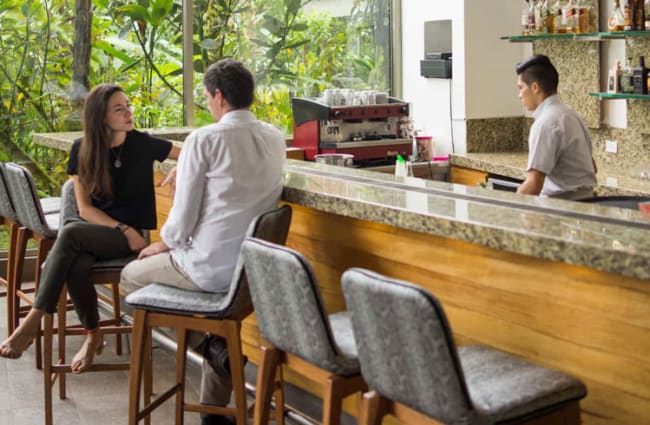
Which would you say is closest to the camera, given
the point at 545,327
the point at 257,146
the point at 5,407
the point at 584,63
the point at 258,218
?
the point at 545,327

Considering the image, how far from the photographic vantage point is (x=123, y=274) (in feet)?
12.5

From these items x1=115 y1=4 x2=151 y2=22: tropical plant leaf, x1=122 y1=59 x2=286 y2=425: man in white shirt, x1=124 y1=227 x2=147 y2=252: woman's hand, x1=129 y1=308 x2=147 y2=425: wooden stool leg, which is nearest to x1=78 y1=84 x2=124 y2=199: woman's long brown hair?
x1=124 y1=227 x2=147 y2=252: woman's hand

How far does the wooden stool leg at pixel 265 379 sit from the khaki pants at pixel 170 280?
65 cm

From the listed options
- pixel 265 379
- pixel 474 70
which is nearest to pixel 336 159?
pixel 474 70

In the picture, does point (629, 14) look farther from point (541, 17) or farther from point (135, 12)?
point (135, 12)

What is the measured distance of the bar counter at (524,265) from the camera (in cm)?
238

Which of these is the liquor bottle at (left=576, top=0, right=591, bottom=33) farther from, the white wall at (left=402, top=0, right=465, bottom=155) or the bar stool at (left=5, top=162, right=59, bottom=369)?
the bar stool at (left=5, top=162, right=59, bottom=369)

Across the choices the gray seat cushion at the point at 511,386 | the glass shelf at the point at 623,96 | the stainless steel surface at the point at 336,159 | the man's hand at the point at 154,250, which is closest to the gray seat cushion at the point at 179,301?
the man's hand at the point at 154,250

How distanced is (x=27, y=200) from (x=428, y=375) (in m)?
3.00

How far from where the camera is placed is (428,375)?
2223 millimetres

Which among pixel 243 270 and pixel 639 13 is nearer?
pixel 243 270

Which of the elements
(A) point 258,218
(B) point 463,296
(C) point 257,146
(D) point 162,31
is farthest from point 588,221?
(D) point 162,31

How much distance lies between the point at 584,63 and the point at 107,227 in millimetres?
3237

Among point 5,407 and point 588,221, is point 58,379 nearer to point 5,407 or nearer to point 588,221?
point 5,407
